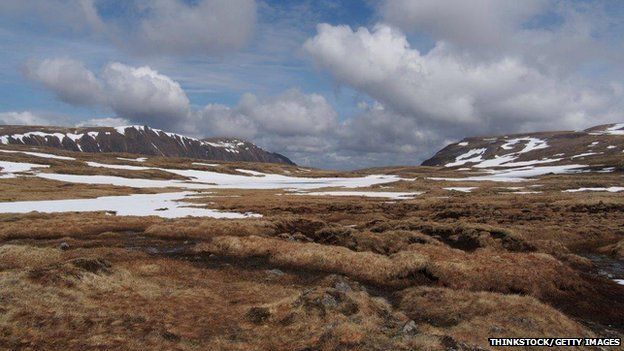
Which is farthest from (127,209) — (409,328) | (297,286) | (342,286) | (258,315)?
(409,328)

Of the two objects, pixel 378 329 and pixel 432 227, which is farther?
pixel 432 227

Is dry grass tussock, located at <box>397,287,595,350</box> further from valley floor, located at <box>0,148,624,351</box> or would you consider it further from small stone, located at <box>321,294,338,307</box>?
small stone, located at <box>321,294,338,307</box>

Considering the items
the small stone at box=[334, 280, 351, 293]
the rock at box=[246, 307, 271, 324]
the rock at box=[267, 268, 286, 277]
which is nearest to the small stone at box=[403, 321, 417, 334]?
the rock at box=[246, 307, 271, 324]

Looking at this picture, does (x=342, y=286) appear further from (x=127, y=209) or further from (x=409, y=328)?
→ (x=127, y=209)

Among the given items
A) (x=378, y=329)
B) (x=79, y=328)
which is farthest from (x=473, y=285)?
(x=79, y=328)

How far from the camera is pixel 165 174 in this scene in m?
173

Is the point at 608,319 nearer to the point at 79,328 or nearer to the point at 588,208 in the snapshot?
the point at 79,328

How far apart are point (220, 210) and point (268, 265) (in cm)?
3842

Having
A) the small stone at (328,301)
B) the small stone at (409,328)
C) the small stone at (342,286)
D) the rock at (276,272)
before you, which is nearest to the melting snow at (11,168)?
the rock at (276,272)

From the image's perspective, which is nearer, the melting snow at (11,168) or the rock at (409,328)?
the rock at (409,328)

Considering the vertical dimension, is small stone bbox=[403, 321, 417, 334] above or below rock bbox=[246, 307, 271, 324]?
above

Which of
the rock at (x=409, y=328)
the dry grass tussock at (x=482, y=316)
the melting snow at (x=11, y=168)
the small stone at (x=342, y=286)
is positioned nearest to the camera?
the rock at (x=409, y=328)

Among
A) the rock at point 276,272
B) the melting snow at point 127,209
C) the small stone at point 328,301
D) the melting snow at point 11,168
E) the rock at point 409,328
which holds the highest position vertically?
the melting snow at point 11,168

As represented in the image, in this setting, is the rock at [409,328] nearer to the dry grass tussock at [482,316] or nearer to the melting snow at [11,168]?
the dry grass tussock at [482,316]
